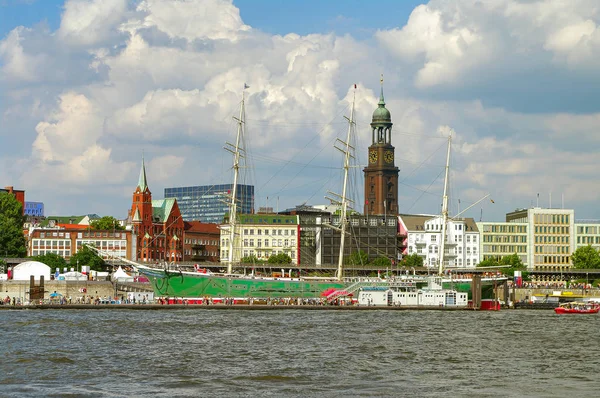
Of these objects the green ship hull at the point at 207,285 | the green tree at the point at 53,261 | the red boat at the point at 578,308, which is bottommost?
the red boat at the point at 578,308

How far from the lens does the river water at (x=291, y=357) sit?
180ft

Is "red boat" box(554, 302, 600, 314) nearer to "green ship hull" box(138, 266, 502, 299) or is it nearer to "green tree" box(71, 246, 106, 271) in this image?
"green ship hull" box(138, 266, 502, 299)

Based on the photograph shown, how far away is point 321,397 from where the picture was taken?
5125 centimetres

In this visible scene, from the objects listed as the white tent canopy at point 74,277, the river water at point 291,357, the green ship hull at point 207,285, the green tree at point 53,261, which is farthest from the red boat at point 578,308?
the green tree at point 53,261

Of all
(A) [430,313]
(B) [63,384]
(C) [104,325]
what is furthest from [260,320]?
(B) [63,384]

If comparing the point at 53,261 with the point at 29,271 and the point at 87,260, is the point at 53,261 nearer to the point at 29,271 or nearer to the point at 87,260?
the point at 87,260

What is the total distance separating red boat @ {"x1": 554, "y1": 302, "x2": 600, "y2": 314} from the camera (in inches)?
5487

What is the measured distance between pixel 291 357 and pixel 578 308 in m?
80.7

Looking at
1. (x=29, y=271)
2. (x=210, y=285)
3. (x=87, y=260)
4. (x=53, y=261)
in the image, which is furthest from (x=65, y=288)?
(x=87, y=260)

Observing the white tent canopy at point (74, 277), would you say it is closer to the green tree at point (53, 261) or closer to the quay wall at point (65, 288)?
the quay wall at point (65, 288)

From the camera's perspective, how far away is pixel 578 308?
462 ft

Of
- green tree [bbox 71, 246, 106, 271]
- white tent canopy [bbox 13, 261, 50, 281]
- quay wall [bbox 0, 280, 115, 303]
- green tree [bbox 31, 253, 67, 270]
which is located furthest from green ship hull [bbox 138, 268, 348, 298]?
green tree [bbox 71, 246, 106, 271]

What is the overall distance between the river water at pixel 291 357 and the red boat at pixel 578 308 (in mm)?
27601

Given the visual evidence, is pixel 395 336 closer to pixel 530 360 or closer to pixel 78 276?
pixel 530 360
